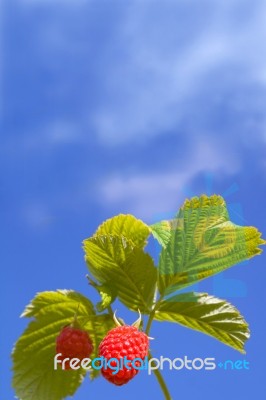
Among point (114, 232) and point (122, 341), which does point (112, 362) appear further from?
point (114, 232)

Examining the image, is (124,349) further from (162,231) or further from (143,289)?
(162,231)

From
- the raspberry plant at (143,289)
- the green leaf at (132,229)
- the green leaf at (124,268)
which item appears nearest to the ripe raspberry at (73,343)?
the raspberry plant at (143,289)

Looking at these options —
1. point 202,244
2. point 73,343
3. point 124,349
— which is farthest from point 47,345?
point 202,244

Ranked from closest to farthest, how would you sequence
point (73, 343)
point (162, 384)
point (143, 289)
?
point (162, 384)
point (73, 343)
point (143, 289)

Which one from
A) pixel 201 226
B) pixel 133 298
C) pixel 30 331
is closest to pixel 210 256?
pixel 201 226

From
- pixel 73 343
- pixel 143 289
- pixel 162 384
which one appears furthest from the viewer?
pixel 143 289

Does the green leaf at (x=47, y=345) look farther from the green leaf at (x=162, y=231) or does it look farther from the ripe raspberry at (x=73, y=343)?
the green leaf at (x=162, y=231)
